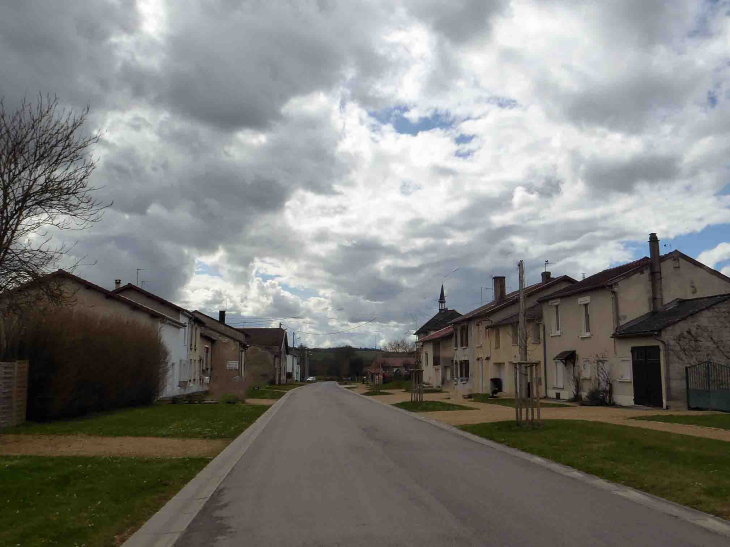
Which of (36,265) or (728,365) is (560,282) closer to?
(728,365)

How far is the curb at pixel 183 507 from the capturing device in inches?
270

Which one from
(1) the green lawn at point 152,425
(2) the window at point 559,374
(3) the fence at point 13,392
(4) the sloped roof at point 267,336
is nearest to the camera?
(1) the green lawn at point 152,425

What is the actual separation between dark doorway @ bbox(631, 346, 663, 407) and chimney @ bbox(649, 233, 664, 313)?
9.26ft

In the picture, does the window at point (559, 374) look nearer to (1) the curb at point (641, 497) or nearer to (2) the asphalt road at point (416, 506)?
(1) the curb at point (641, 497)

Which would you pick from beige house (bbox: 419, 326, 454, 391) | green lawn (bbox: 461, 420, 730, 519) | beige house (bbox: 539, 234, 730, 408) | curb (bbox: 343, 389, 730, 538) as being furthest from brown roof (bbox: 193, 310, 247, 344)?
curb (bbox: 343, 389, 730, 538)

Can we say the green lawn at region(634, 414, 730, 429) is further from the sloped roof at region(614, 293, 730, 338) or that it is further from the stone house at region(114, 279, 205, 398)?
the stone house at region(114, 279, 205, 398)

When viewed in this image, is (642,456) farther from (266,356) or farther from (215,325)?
(266,356)

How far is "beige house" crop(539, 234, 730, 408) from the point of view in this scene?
25.9 metres

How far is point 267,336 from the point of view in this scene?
10012 cm

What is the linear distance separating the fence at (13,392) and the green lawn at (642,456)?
524 inches

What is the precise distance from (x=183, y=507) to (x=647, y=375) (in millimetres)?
22457

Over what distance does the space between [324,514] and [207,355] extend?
160ft

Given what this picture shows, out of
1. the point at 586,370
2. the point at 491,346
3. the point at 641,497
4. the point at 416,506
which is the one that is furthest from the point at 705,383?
the point at 416,506

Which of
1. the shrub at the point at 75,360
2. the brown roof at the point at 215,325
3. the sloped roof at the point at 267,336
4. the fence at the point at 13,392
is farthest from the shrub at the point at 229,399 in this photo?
the sloped roof at the point at 267,336
